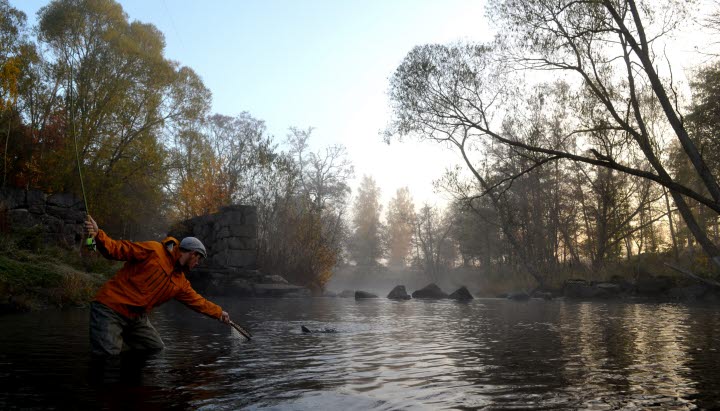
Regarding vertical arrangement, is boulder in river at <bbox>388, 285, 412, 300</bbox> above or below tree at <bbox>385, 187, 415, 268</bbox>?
below

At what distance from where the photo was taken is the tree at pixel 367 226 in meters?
71.7

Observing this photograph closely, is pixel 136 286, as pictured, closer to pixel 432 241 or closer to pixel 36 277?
pixel 36 277

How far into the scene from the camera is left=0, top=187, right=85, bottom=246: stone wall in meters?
21.8

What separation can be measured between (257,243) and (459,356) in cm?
2567

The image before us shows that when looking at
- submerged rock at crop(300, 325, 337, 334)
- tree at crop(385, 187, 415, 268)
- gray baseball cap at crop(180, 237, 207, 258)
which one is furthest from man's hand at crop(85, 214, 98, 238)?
tree at crop(385, 187, 415, 268)

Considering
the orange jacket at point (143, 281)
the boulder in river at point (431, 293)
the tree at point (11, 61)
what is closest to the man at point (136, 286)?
the orange jacket at point (143, 281)

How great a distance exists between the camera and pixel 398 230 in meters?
83.4

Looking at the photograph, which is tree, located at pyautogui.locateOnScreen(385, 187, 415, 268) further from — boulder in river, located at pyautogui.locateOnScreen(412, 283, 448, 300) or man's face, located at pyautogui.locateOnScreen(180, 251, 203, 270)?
man's face, located at pyautogui.locateOnScreen(180, 251, 203, 270)

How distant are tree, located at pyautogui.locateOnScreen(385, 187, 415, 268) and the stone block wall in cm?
5043

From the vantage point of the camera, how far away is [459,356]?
7578mm

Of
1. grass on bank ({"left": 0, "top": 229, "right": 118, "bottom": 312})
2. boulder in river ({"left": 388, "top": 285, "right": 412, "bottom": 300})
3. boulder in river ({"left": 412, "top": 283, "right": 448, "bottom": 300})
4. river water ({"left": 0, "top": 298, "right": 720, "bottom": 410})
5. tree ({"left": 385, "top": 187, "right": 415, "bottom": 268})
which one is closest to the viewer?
river water ({"left": 0, "top": 298, "right": 720, "bottom": 410})

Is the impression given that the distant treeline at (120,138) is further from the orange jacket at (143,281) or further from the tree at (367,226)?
the tree at (367,226)

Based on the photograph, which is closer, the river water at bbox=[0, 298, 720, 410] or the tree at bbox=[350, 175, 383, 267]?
the river water at bbox=[0, 298, 720, 410]

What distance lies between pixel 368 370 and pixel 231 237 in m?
23.4
